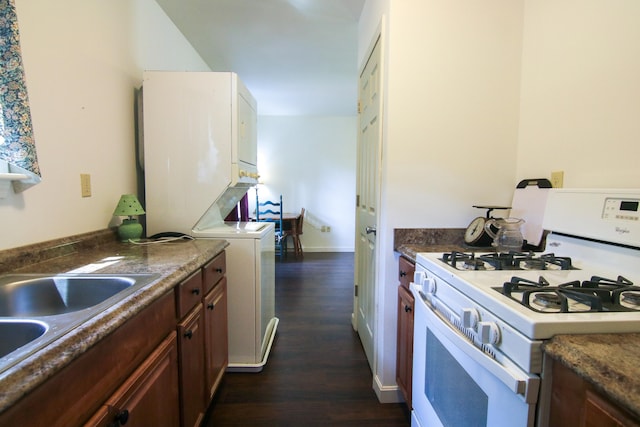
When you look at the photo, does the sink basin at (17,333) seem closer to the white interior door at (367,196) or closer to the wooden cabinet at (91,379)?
the wooden cabinet at (91,379)

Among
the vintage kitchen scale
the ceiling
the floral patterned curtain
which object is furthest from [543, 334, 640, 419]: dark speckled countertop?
the ceiling

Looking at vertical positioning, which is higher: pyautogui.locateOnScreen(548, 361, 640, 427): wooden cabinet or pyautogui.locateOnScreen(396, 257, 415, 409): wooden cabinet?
pyautogui.locateOnScreen(548, 361, 640, 427): wooden cabinet

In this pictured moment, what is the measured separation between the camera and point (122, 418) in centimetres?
75

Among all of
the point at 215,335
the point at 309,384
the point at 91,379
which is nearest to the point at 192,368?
the point at 215,335

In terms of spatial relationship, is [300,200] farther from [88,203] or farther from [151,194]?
[88,203]

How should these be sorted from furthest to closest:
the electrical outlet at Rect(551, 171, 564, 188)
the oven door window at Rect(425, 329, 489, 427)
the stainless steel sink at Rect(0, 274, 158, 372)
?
the electrical outlet at Rect(551, 171, 564, 188)
the stainless steel sink at Rect(0, 274, 158, 372)
the oven door window at Rect(425, 329, 489, 427)

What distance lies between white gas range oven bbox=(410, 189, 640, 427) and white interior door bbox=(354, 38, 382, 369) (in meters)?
0.67

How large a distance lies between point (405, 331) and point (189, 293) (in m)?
1.00

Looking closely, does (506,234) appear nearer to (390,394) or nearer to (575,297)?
(575,297)

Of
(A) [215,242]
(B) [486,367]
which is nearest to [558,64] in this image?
(B) [486,367]

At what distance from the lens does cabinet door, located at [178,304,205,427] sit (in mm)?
1160

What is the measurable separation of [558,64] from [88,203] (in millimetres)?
2300

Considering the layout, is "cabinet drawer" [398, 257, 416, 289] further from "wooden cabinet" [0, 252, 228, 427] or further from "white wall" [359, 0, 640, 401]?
"wooden cabinet" [0, 252, 228, 427]

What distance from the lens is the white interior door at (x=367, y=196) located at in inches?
71.9
